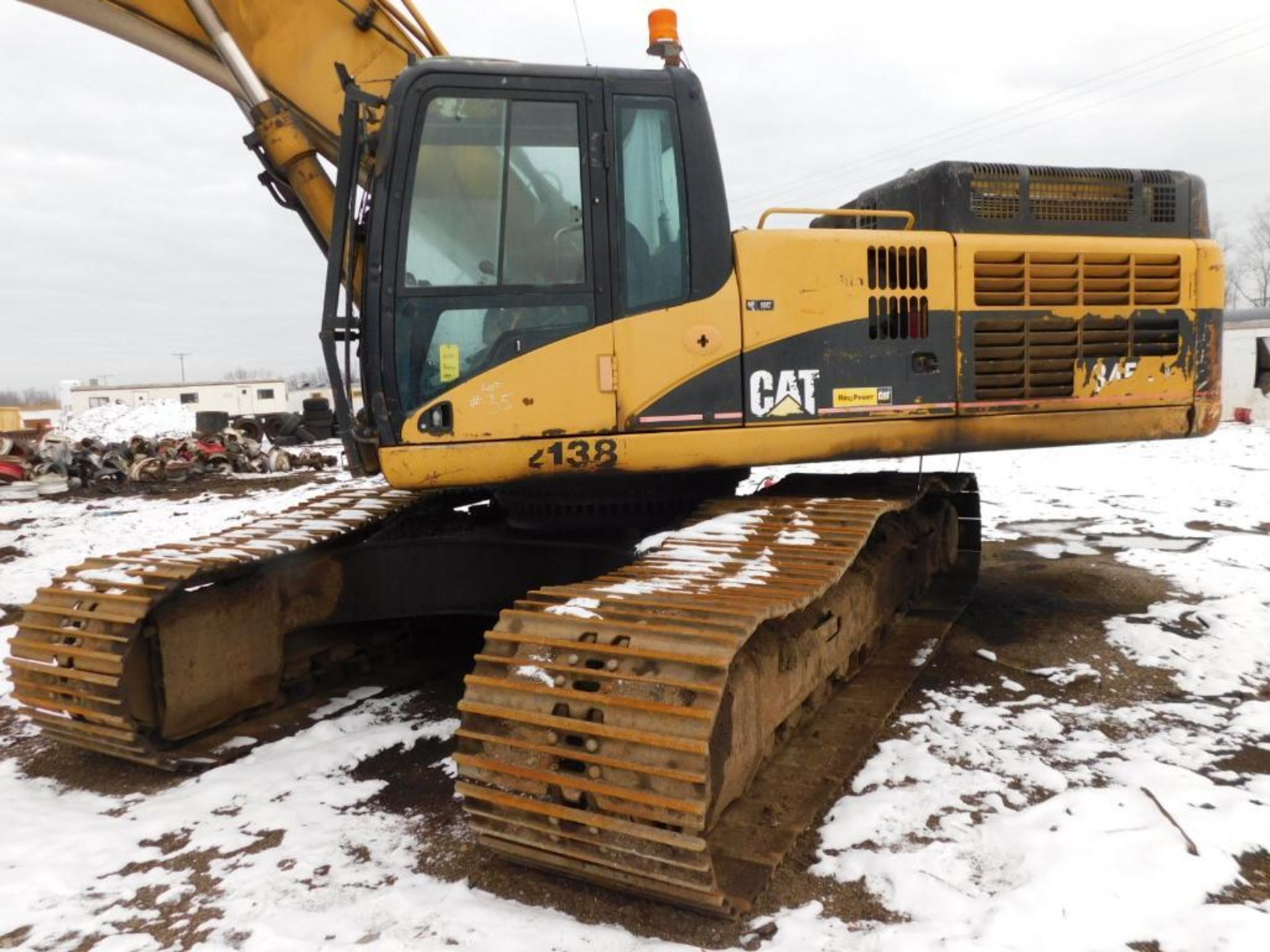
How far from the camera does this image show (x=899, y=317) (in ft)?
14.3

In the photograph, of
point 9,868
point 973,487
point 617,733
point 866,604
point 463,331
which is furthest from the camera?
point 973,487

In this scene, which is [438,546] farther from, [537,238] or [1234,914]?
[1234,914]

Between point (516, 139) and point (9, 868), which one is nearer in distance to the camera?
point (9, 868)

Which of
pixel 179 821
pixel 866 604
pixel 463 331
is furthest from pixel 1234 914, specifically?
pixel 179 821

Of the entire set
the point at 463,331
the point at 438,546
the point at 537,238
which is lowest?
the point at 438,546

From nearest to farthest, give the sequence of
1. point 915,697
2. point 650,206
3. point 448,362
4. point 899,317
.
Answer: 1. point 448,362
2. point 650,206
3. point 899,317
4. point 915,697

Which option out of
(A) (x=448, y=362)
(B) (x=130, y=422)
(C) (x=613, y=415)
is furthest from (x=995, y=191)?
(B) (x=130, y=422)

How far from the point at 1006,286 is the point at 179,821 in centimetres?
458

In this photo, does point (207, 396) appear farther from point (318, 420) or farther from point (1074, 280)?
point (1074, 280)

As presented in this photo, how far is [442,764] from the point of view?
384 centimetres

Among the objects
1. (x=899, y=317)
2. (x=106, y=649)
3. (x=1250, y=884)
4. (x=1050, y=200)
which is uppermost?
(x=1050, y=200)

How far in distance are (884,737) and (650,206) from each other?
2643 mm

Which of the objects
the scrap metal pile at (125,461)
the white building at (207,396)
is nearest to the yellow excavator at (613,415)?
the scrap metal pile at (125,461)

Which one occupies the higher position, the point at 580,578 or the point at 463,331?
the point at 463,331
